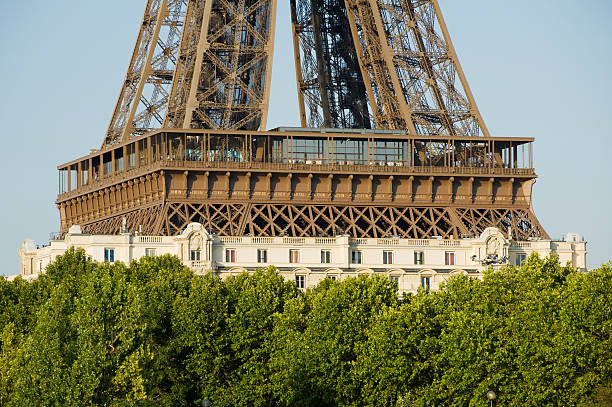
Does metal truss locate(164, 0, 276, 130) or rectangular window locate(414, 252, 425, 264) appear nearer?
rectangular window locate(414, 252, 425, 264)

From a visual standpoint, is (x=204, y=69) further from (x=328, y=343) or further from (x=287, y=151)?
(x=328, y=343)

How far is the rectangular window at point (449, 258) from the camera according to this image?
6634 inches

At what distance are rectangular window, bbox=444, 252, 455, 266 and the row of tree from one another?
2550cm

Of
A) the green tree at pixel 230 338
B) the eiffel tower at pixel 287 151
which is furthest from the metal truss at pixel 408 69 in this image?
the green tree at pixel 230 338

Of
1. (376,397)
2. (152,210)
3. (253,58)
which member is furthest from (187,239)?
(376,397)

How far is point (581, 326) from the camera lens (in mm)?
125875

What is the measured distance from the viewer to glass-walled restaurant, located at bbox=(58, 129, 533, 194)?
173 metres

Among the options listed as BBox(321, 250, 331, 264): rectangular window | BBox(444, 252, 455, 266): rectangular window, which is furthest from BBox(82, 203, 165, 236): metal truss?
BBox(444, 252, 455, 266): rectangular window

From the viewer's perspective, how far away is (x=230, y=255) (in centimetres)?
16488

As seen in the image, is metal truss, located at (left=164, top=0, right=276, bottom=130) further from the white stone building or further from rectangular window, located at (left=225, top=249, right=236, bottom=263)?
rectangular window, located at (left=225, top=249, right=236, bottom=263)

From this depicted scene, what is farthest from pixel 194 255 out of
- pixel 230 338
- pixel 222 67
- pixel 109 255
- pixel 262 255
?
pixel 230 338

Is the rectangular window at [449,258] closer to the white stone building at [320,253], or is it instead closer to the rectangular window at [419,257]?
the white stone building at [320,253]

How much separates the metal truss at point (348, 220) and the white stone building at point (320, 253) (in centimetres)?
251

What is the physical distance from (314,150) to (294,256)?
43.4ft
